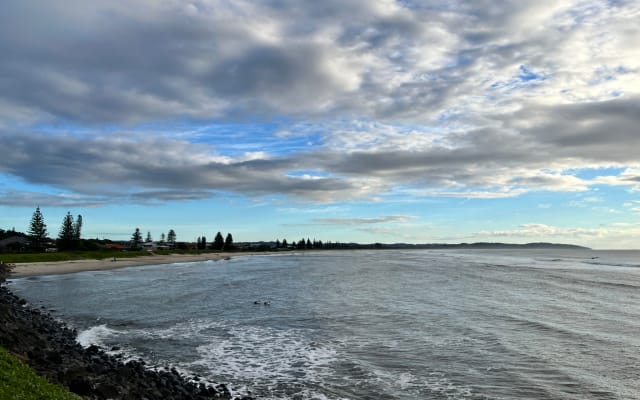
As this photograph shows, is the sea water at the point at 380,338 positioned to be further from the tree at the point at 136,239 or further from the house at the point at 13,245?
the tree at the point at 136,239

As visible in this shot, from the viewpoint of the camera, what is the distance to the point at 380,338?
84.3 feet

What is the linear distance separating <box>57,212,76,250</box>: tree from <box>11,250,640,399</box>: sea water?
87.0 metres

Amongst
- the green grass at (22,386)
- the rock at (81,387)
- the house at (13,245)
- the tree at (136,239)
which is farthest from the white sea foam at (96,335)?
the tree at (136,239)

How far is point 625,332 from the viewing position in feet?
90.9

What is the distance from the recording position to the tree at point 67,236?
413ft

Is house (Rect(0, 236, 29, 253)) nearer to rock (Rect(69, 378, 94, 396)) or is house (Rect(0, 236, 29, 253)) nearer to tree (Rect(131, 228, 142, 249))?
tree (Rect(131, 228, 142, 249))

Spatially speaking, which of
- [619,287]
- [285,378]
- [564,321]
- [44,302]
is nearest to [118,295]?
[44,302]

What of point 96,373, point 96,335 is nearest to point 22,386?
point 96,373

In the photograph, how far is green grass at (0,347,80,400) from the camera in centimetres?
1007

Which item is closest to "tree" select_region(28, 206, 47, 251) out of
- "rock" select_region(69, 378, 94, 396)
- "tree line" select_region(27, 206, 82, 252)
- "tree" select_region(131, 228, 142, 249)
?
"tree line" select_region(27, 206, 82, 252)

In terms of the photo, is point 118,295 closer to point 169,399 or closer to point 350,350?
point 350,350

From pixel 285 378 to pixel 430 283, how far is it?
141 ft

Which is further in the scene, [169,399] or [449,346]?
[449,346]

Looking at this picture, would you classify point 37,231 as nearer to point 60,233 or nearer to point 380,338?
point 60,233
